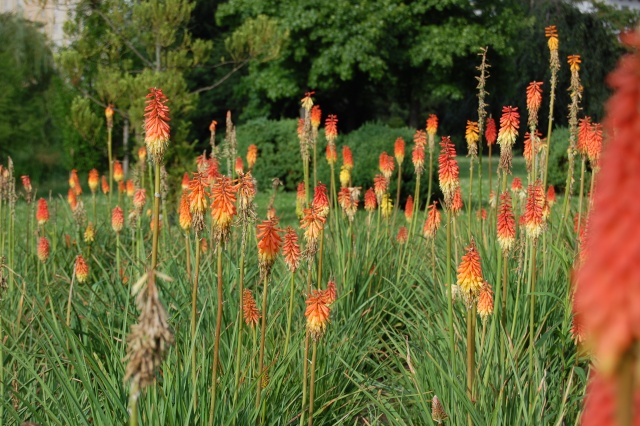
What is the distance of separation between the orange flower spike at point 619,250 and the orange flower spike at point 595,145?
12.6 ft

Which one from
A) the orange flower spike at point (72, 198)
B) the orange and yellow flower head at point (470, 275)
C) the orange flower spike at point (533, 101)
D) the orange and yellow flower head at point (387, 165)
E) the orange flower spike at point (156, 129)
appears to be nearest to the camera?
the orange flower spike at point (156, 129)

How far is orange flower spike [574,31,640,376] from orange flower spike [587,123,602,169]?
151 inches

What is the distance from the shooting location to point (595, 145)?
4270mm

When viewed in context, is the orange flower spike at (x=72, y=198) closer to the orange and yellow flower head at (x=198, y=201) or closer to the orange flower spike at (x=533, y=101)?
the orange flower spike at (x=533, y=101)

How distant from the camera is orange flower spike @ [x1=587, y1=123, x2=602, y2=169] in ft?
13.9

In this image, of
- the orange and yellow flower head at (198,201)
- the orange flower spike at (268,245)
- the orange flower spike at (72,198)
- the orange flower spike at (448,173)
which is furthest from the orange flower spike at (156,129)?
the orange flower spike at (72,198)

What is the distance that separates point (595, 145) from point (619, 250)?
12.9 feet

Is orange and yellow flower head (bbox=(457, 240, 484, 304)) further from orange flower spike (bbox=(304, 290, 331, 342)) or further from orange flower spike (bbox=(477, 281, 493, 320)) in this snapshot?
orange flower spike (bbox=(304, 290, 331, 342))

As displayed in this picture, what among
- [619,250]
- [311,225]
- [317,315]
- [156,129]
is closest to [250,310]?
[311,225]

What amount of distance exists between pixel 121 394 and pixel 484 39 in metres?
25.7

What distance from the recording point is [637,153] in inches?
22.3

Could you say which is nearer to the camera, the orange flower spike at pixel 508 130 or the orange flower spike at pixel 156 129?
the orange flower spike at pixel 156 129

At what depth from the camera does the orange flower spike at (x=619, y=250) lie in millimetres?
550

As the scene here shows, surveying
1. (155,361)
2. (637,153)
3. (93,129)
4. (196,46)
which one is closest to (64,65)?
(93,129)
